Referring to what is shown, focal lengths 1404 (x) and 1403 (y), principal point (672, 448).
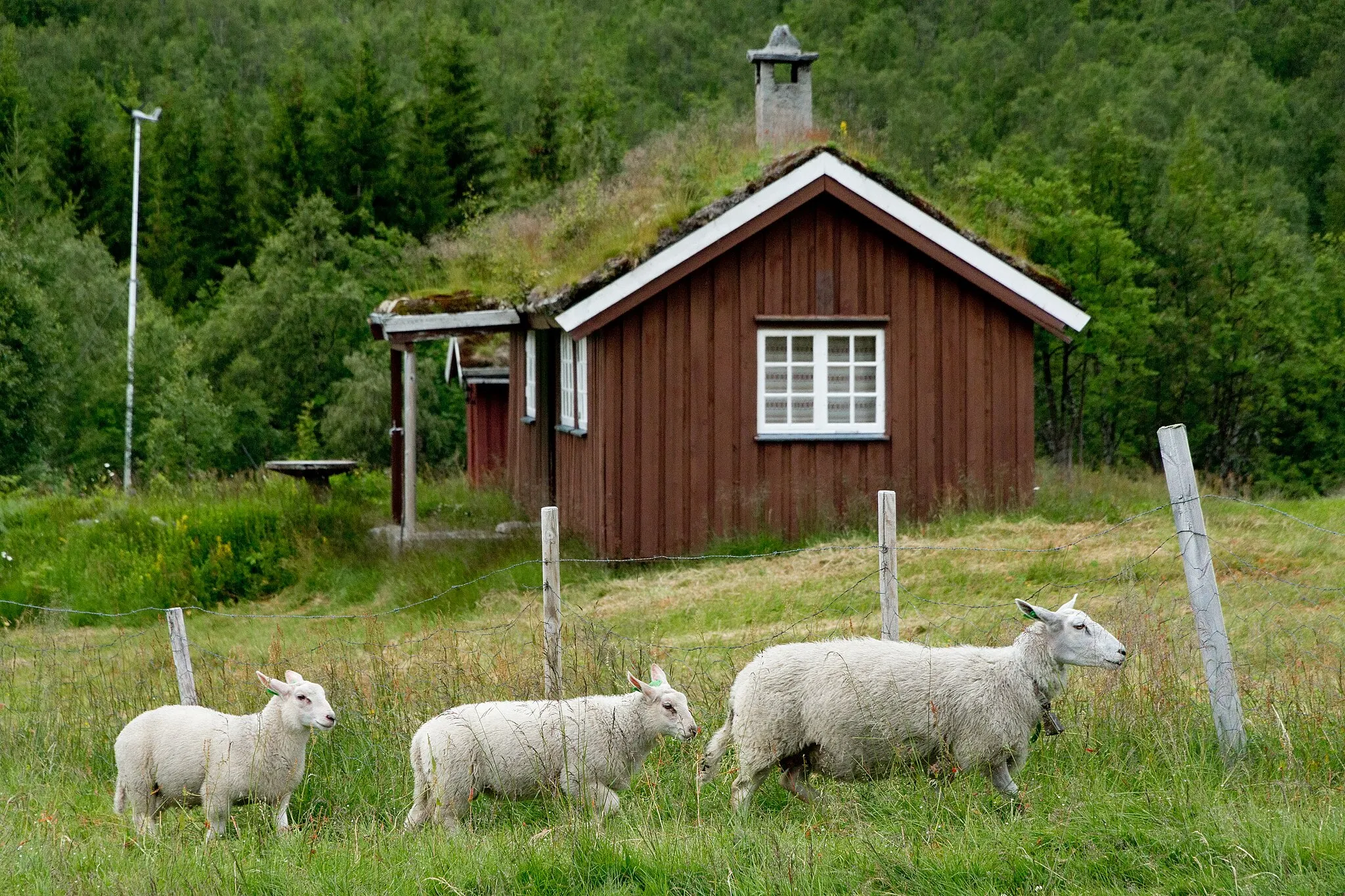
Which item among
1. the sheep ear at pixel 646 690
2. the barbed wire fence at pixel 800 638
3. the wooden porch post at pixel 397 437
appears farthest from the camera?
the wooden porch post at pixel 397 437

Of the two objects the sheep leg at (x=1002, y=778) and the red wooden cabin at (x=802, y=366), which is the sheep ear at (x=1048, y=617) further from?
the red wooden cabin at (x=802, y=366)

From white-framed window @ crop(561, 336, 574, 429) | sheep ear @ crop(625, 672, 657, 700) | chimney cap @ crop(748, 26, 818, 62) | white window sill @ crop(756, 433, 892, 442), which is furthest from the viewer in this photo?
chimney cap @ crop(748, 26, 818, 62)

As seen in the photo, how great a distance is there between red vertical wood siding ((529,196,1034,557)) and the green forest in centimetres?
140

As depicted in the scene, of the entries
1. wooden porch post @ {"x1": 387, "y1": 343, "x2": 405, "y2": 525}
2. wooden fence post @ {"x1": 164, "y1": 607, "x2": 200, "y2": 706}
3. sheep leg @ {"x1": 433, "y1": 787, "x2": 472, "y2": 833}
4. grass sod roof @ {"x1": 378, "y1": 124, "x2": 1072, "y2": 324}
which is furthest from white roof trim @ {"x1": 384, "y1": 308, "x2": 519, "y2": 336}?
sheep leg @ {"x1": 433, "y1": 787, "x2": 472, "y2": 833}

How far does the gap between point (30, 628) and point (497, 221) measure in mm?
10270

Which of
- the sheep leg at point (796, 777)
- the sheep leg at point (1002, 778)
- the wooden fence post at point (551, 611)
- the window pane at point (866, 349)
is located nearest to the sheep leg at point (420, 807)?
the wooden fence post at point (551, 611)

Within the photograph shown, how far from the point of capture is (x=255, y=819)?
7270mm

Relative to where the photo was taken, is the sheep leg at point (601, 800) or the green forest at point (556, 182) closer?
the sheep leg at point (601, 800)

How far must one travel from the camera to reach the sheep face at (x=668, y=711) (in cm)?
680

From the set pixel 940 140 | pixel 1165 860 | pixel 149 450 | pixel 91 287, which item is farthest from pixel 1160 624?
pixel 940 140

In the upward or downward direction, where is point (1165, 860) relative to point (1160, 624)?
downward

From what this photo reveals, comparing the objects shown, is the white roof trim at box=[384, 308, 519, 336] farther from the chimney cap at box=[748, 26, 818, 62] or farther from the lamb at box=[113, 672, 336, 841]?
the lamb at box=[113, 672, 336, 841]

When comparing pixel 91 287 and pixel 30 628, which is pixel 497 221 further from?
pixel 91 287

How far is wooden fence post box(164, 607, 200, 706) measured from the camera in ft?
27.9
